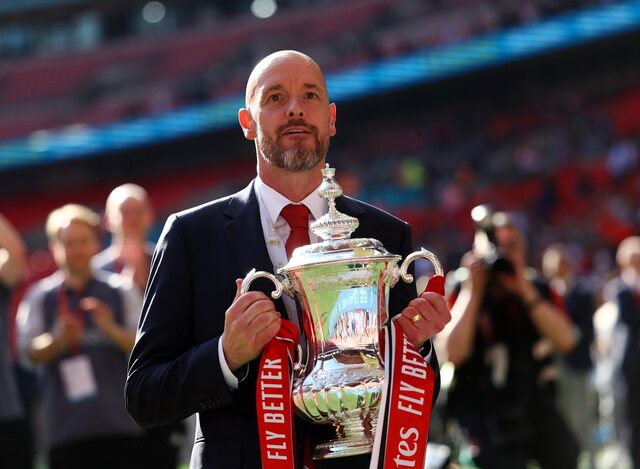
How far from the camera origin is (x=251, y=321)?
99.3 inches

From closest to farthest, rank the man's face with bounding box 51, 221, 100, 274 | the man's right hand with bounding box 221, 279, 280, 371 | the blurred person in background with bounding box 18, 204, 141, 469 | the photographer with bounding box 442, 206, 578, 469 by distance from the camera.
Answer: the man's right hand with bounding box 221, 279, 280, 371 → the blurred person in background with bounding box 18, 204, 141, 469 → the photographer with bounding box 442, 206, 578, 469 → the man's face with bounding box 51, 221, 100, 274

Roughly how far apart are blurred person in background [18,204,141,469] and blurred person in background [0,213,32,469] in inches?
4.1

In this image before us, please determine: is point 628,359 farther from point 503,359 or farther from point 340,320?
point 340,320

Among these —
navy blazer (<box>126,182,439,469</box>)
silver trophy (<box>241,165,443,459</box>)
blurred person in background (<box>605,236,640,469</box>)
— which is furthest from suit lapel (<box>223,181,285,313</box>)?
blurred person in background (<box>605,236,640,469</box>)

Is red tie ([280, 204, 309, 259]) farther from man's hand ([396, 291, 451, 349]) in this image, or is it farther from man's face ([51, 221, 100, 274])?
man's face ([51, 221, 100, 274])

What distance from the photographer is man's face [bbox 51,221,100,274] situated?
5.93 meters

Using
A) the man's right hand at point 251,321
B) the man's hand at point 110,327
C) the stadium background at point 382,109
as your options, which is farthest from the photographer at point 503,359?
the stadium background at point 382,109

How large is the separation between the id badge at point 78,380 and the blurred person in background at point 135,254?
0.33m

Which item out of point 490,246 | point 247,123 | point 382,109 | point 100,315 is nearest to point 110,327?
point 100,315

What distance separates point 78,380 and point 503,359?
191cm

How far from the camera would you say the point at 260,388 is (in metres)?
2.60

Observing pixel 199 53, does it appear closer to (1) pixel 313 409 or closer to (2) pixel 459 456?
(2) pixel 459 456

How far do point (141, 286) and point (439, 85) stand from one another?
75.9 ft

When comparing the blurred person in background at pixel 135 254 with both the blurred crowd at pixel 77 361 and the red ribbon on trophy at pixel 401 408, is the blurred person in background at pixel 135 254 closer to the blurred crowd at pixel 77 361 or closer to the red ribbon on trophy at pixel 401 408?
the blurred crowd at pixel 77 361
